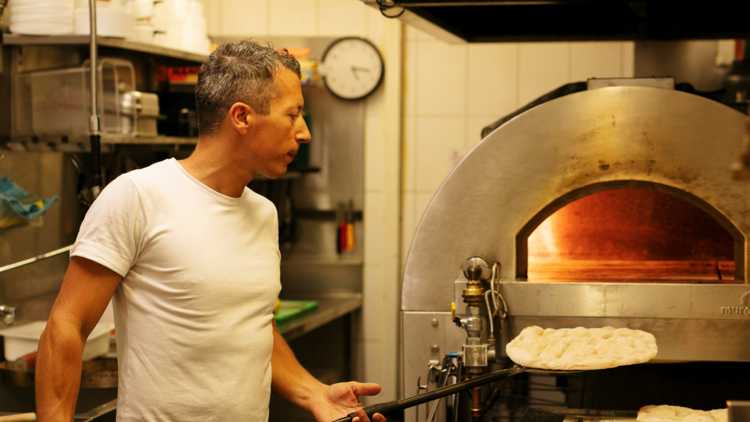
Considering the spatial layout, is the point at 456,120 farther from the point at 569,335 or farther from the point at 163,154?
the point at 569,335

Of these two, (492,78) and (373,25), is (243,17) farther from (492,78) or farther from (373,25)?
(492,78)

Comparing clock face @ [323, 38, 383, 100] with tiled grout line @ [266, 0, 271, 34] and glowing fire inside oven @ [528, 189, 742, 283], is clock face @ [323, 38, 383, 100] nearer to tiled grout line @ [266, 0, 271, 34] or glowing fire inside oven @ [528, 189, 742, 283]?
tiled grout line @ [266, 0, 271, 34]

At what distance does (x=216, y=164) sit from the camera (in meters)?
1.19

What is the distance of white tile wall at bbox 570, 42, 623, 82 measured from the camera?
10.0 ft

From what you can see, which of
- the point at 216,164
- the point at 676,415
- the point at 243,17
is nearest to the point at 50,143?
the point at 216,164

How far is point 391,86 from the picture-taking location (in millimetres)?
3174

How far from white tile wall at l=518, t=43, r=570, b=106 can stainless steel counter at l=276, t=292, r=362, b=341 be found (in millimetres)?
1289

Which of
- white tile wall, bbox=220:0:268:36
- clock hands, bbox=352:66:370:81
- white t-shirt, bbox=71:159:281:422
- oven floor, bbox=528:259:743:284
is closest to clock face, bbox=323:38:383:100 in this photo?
clock hands, bbox=352:66:370:81

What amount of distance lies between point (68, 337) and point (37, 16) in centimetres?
139

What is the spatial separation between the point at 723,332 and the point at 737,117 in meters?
0.45

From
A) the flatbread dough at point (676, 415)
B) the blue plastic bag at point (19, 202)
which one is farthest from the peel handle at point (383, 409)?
the blue plastic bag at point (19, 202)

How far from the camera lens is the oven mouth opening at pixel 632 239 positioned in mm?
1662

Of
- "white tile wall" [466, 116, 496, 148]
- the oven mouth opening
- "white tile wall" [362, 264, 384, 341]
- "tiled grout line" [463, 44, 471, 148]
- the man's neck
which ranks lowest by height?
"white tile wall" [362, 264, 384, 341]

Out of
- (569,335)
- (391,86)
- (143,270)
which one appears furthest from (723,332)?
(391,86)
